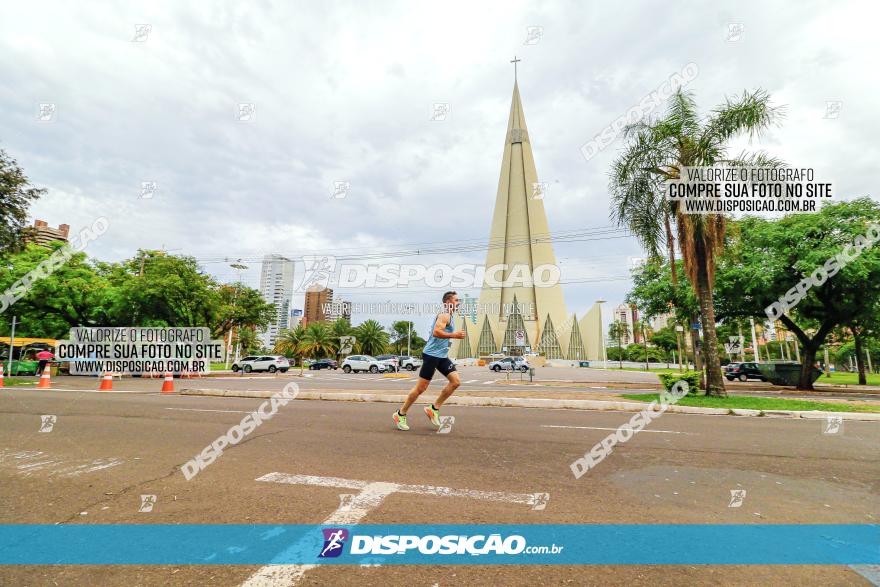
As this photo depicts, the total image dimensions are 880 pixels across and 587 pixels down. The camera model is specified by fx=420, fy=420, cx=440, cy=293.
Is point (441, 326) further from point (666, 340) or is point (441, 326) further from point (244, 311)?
point (666, 340)

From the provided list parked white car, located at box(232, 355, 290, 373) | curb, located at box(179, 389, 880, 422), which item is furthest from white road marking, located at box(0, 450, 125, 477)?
parked white car, located at box(232, 355, 290, 373)

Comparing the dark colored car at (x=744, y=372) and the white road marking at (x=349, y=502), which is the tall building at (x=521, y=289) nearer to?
the dark colored car at (x=744, y=372)

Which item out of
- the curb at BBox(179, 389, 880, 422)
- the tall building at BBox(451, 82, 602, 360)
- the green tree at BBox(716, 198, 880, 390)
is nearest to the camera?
the curb at BBox(179, 389, 880, 422)

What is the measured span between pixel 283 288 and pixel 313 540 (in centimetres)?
6976

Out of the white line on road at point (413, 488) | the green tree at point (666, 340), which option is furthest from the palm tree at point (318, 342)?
the green tree at point (666, 340)

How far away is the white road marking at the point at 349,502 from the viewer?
87.6 inches

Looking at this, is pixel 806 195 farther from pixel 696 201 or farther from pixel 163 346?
pixel 163 346

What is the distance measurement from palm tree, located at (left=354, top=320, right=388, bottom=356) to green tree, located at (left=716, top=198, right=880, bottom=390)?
4900 centimetres

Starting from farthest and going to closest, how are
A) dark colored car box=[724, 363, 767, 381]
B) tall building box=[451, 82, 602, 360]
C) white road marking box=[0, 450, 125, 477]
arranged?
tall building box=[451, 82, 602, 360] → dark colored car box=[724, 363, 767, 381] → white road marking box=[0, 450, 125, 477]

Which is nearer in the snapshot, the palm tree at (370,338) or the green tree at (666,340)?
the palm tree at (370,338)

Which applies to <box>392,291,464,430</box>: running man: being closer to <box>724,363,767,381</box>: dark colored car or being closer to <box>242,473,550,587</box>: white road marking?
<box>242,473,550,587</box>: white road marking

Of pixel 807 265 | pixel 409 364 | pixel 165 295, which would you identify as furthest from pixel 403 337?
pixel 807 265

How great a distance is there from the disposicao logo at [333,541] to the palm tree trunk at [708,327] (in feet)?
45.6

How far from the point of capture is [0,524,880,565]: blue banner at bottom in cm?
245
